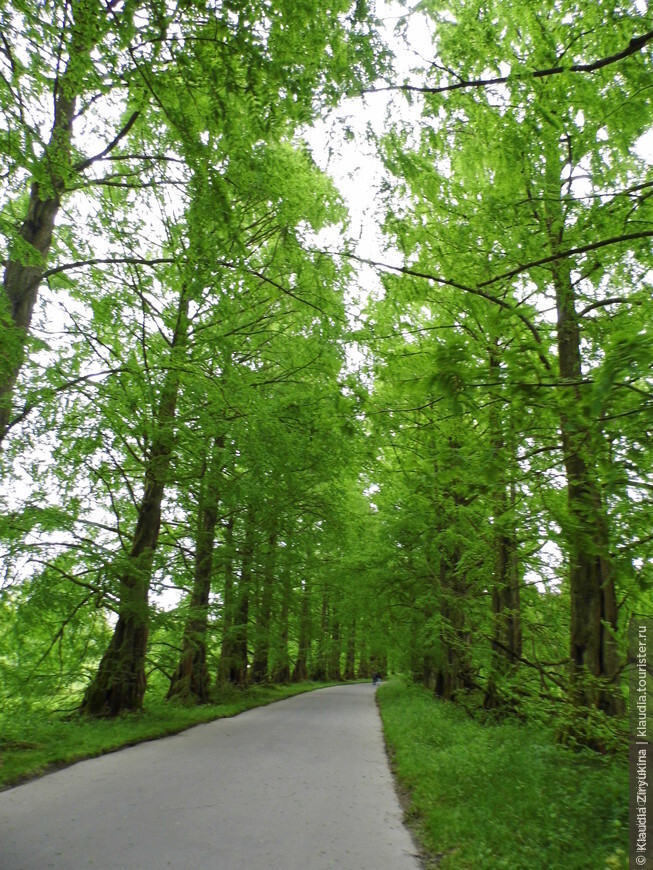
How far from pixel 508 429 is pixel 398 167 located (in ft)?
8.21

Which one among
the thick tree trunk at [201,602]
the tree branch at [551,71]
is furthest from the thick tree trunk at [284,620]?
the tree branch at [551,71]

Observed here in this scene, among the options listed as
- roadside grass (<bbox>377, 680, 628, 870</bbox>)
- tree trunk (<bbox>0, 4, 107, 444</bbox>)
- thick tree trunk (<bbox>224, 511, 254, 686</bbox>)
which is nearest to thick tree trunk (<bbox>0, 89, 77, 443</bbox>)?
tree trunk (<bbox>0, 4, 107, 444</bbox>)

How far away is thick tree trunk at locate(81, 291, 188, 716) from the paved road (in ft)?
6.13

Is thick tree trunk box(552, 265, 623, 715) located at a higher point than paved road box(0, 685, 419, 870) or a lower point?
higher

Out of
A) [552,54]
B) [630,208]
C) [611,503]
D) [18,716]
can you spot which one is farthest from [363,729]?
[552,54]

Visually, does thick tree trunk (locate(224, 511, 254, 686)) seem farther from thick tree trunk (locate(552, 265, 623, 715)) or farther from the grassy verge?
thick tree trunk (locate(552, 265, 623, 715))

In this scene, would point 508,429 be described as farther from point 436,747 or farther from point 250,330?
point 250,330

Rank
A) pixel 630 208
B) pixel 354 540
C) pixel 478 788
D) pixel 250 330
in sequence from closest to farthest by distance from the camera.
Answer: pixel 630 208, pixel 478 788, pixel 250 330, pixel 354 540

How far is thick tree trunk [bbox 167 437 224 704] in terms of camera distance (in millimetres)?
11031

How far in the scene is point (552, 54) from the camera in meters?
4.91

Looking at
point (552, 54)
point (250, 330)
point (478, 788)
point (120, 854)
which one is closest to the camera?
point (120, 854)

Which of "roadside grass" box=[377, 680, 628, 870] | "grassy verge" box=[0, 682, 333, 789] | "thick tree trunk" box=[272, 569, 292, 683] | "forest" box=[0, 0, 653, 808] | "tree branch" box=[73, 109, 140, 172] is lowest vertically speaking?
"grassy verge" box=[0, 682, 333, 789]

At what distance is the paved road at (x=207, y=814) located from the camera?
4.12m

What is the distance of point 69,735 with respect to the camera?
8219 millimetres
